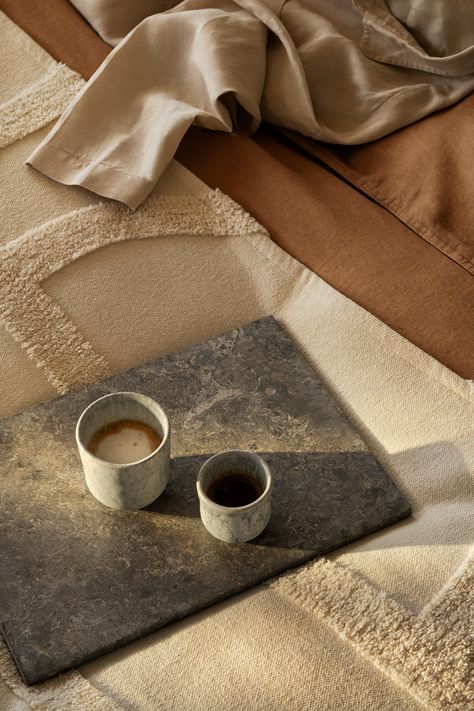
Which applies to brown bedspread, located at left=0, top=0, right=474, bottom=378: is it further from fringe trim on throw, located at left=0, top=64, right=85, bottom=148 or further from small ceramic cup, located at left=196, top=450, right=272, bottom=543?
small ceramic cup, located at left=196, top=450, right=272, bottom=543

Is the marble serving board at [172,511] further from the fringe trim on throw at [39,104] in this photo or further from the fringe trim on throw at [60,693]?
the fringe trim on throw at [39,104]

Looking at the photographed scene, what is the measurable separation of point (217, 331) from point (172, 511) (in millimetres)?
245

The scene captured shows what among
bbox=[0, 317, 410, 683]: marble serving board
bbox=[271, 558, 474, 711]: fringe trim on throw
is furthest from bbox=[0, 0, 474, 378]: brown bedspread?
bbox=[271, 558, 474, 711]: fringe trim on throw

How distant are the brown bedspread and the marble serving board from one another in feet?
0.48

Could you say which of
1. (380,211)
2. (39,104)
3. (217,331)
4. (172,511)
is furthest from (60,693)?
(39,104)

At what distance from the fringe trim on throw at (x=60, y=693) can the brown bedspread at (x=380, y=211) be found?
1.51 feet

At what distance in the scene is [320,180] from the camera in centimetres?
115

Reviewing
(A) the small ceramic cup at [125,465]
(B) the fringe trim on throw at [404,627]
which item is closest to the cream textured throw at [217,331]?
(B) the fringe trim on throw at [404,627]

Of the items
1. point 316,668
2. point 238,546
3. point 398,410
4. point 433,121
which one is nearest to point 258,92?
point 433,121

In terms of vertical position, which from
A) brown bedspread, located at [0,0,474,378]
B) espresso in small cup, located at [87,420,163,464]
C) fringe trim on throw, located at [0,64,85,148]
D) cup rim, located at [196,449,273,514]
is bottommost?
brown bedspread, located at [0,0,474,378]

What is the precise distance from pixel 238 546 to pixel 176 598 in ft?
0.22

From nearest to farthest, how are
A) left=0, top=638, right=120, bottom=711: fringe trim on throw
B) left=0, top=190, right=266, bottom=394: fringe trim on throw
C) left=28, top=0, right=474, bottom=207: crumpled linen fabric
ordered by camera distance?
left=0, top=638, right=120, bottom=711: fringe trim on throw
left=0, top=190, right=266, bottom=394: fringe trim on throw
left=28, top=0, right=474, bottom=207: crumpled linen fabric

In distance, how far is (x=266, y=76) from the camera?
1209 mm

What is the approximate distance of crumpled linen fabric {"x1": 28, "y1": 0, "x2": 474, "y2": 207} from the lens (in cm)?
115
